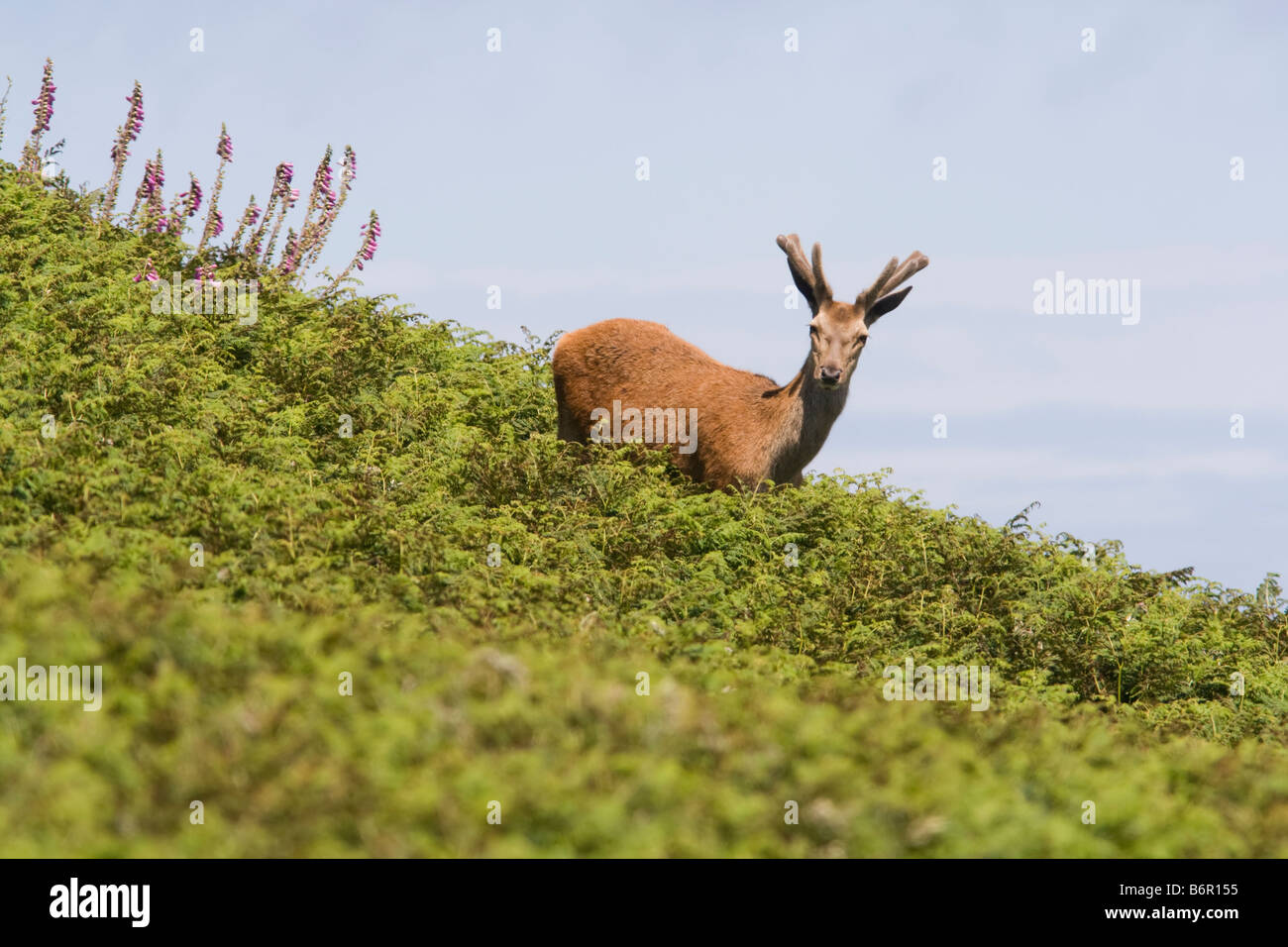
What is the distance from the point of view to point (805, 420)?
1329cm

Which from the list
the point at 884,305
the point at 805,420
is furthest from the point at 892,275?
the point at 805,420

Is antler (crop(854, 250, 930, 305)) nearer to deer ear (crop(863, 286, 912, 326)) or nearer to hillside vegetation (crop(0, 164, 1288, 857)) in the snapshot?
deer ear (crop(863, 286, 912, 326))

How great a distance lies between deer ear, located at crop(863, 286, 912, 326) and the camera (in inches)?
527

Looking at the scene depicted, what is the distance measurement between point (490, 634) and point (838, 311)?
6.93 meters

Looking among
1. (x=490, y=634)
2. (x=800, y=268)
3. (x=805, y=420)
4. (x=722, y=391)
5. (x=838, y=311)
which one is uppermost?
(x=800, y=268)

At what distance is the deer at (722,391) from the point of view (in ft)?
43.4

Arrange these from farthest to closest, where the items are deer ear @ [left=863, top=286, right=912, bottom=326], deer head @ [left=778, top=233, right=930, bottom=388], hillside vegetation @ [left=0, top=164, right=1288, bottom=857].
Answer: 1. deer ear @ [left=863, top=286, right=912, bottom=326]
2. deer head @ [left=778, top=233, right=930, bottom=388]
3. hillside vegetation @ [left=0, top=164, right=1288, bottom=857]

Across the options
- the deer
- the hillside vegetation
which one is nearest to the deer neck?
the deer

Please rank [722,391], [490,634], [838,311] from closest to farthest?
1. [490,634]
2. [838,311]
3. [722,391]

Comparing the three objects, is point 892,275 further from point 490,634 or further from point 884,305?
point 490,634

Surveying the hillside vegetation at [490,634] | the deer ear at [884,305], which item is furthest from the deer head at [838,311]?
the hillside vegetation at [490,634]
